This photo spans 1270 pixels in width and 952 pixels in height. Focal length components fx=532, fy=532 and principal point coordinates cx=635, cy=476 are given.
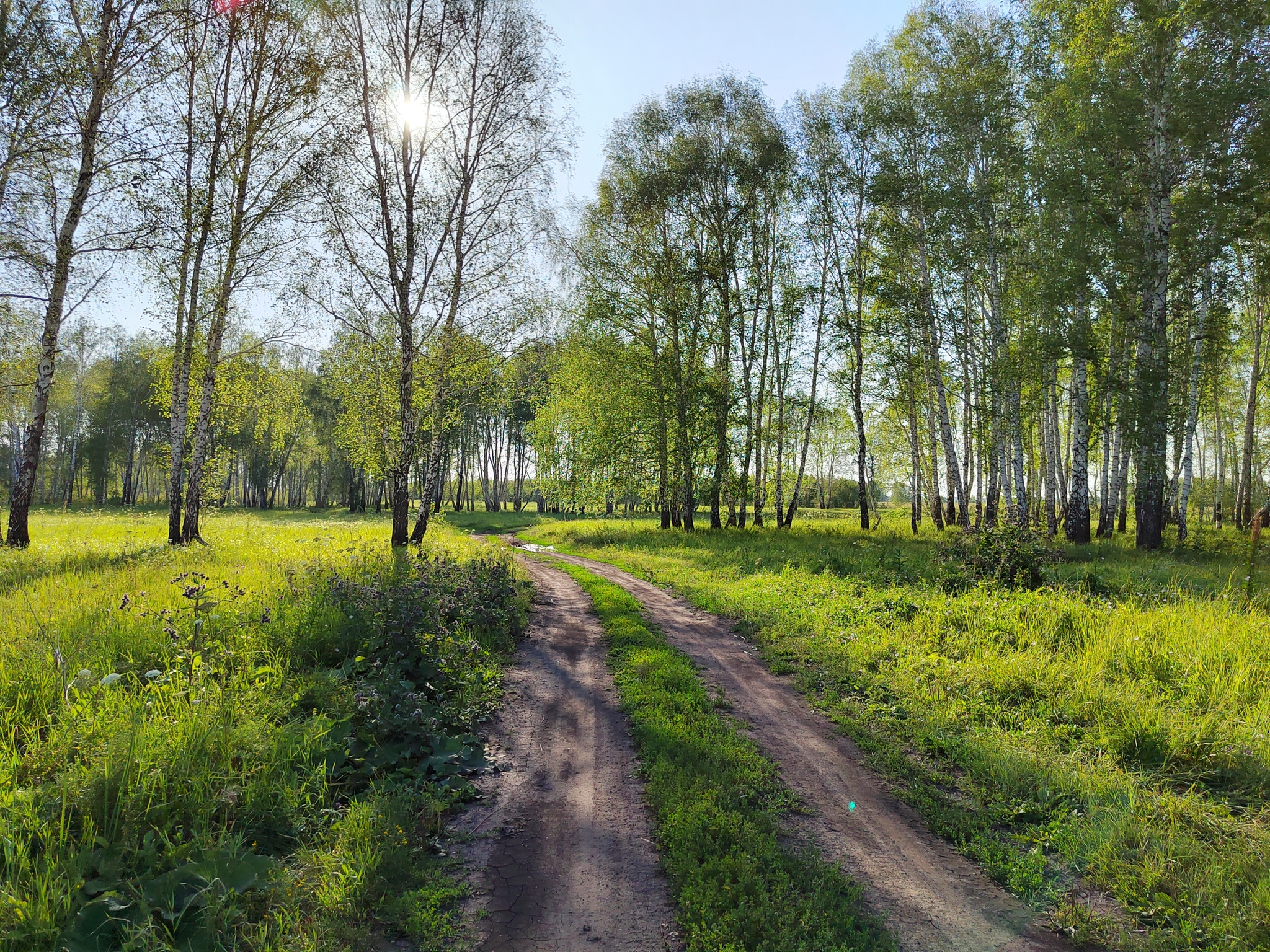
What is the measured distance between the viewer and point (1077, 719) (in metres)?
6.49

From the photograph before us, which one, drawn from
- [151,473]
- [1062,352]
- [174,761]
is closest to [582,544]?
[1062,352]

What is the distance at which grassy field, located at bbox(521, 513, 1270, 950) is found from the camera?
12.9ft

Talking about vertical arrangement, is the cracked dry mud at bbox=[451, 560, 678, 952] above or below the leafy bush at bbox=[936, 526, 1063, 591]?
below

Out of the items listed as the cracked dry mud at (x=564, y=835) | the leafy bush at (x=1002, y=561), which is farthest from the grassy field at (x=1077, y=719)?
the cracked dry mud at (x=564, y=835)

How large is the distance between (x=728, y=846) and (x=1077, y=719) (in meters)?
5.17

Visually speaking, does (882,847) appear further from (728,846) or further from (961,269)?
(961,269)

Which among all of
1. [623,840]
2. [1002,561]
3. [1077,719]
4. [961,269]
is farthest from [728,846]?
[961,269]

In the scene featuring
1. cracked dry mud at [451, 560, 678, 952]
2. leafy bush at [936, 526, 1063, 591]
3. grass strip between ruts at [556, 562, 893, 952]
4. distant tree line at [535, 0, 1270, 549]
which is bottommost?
cracked dry mud at [451, 560, 678, 952]

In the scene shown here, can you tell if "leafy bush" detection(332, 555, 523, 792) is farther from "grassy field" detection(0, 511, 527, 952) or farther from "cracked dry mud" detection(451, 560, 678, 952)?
"cracked dry mud" detection(451, 560, 678, 952)

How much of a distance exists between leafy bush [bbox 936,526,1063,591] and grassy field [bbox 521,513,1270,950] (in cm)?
39

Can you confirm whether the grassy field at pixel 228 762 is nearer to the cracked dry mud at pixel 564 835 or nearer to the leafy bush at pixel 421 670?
the leafy bush at pixel 421 670

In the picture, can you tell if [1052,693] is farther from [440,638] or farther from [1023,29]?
[1023,29]

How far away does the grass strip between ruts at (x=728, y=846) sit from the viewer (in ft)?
11.2

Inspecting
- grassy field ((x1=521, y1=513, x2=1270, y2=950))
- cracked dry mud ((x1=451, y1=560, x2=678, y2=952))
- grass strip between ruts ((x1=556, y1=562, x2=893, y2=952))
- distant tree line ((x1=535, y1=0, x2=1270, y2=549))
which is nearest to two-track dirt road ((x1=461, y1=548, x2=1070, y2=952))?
cracked dry mud ((x1=451, y1=560, x2=678, y2=952))
